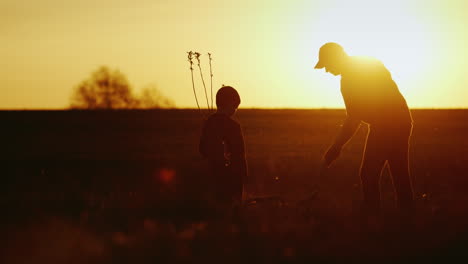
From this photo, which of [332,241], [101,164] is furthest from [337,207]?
[101,164]

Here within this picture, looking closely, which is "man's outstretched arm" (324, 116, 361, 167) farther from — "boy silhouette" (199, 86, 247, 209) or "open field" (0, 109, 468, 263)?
"boy silhouette" (199, 86, 247, 209)

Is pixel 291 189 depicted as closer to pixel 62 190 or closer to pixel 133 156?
pixel 62 190

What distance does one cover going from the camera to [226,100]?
7703mm

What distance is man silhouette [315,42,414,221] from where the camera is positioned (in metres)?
8.14

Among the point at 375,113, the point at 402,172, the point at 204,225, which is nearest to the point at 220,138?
the point at 204,225

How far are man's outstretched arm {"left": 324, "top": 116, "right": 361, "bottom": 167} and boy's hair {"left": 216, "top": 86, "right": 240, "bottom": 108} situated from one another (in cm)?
136

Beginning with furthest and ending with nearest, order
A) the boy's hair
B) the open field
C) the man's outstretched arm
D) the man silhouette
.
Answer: the man's outstretched arm → the man silhouette → the boy's hair → the open field

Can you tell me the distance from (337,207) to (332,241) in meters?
2.11

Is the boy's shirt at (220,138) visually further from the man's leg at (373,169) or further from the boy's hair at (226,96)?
the man's leg at (373,169)

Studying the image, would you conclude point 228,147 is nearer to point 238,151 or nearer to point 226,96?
point 238,151

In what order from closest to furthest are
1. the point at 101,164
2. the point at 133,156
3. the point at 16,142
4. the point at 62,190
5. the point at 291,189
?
the point at 62,190, the point at 291,189, the point at 101,164, the point at 133,156, the point at 16,142

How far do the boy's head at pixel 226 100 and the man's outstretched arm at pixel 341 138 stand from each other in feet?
4.44

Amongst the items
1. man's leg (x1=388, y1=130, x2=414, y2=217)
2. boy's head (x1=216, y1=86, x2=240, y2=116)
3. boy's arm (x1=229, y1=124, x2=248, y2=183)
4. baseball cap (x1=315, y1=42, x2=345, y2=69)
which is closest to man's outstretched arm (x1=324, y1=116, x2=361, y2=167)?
Answer: man's leg (x1=388, y1=130, x2=414, y2=217)

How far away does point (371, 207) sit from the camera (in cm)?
827
